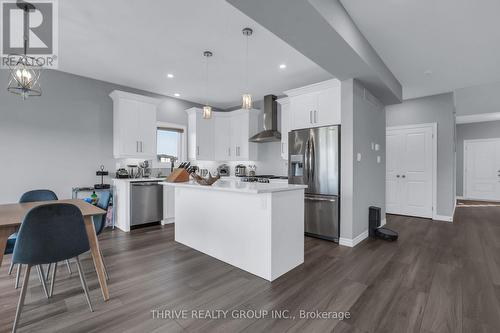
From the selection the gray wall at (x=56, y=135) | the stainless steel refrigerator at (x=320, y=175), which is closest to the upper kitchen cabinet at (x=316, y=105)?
the stainless steel refrigerator at (x=320, y=175)

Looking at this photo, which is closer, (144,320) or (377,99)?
(144,320)

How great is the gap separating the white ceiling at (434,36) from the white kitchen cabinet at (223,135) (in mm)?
3238

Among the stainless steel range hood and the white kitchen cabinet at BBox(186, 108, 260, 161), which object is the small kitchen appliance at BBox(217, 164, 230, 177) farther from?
the stainless steel range hood

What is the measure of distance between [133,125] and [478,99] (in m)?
7.89

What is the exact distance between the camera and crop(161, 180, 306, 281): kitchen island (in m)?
2.51

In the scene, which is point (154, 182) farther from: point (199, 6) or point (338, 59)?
point (338, 59)

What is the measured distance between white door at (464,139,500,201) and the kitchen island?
349 inches

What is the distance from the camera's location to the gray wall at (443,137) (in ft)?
16.7

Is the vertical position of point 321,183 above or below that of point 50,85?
below

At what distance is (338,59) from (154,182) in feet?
12.9

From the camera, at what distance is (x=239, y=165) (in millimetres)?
6418

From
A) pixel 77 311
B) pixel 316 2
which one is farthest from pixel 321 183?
pixel 77 311

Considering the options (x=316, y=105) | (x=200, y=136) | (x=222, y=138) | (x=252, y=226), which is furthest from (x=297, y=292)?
(x=222, y=138)

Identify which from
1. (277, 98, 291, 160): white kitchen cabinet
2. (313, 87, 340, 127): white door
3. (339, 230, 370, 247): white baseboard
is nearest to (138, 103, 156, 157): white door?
(277, 98, 291, 160): white kitchen cabinet
